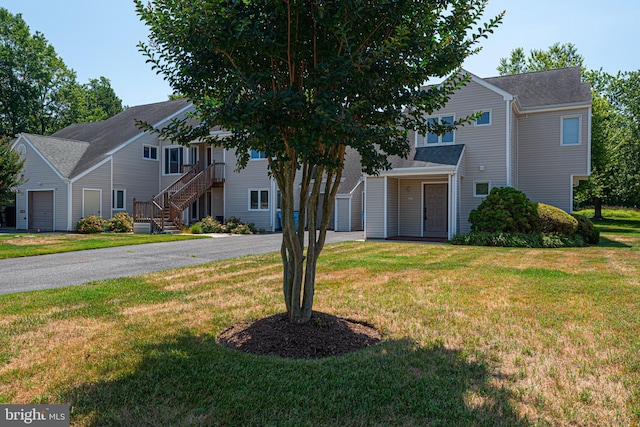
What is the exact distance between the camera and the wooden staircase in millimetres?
21875

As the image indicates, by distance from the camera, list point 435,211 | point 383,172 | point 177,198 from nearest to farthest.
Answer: point 383,172
point 435,211
point 177,198

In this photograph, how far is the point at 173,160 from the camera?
26.6 m

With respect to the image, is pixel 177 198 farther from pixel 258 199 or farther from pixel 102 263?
pixel 102 263

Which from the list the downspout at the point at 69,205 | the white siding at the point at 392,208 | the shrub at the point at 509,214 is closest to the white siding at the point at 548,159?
the shrub at the point at 509,214

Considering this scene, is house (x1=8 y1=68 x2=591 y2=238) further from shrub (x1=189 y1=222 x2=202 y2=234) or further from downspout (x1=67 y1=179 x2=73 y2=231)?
shrub (x1=189 y1=222 x2=202 y2=234)

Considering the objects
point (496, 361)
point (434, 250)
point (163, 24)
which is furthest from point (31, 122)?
point (496, 361)

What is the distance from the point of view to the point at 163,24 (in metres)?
3.95

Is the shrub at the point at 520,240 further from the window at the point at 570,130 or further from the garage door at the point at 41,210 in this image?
the garage door at the point at 41,210

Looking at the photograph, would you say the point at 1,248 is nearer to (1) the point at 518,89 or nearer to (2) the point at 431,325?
(2) the point at 431,325

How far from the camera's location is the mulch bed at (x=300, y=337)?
430cm

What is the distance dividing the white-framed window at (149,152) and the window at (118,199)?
2708 mm

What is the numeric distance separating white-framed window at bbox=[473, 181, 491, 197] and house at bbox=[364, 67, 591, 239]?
42 millimetres

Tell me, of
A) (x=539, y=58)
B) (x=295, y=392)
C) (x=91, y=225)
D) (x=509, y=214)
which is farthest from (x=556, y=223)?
(x=539, y=58)

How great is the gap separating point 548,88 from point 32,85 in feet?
128
